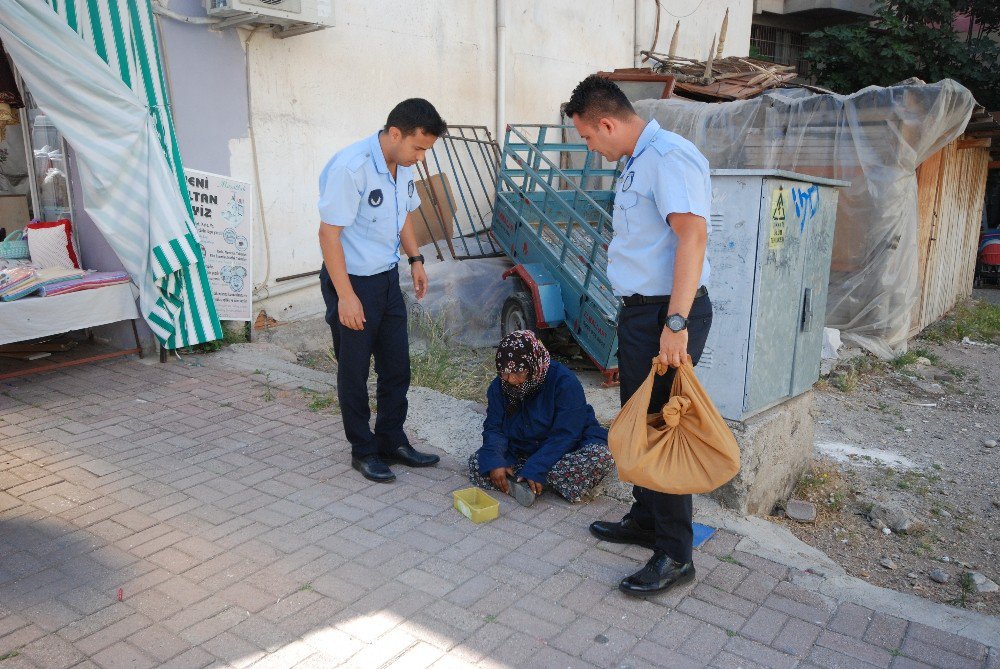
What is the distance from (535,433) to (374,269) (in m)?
1.14

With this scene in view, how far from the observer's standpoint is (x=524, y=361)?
141 inches

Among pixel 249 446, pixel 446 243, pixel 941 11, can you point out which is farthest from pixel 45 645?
pixel 941 11

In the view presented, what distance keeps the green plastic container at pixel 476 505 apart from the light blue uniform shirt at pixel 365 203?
1.16m

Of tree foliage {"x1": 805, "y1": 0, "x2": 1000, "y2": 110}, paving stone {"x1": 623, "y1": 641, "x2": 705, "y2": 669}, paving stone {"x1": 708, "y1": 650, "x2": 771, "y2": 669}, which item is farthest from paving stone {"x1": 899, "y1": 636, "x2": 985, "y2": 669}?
tree foliage {"x1": 805, "y1": 0, "x2": 1000, "y2": 110}

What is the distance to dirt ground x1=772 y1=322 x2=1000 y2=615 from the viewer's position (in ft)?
12.5

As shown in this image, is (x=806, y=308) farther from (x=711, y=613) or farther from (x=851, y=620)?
(x=711, y=613)

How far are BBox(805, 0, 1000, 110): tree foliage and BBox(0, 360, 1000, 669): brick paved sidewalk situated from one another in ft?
43.6

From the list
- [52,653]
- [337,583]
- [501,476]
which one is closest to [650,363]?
[501,476]

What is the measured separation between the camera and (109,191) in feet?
17.6

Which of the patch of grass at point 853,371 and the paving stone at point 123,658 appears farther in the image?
the patch of grass at point 853,371

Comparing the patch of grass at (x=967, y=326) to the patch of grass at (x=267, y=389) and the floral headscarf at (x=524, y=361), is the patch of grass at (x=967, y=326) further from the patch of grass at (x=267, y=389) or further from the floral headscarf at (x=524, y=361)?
the patch of grass at (x=267, y=389)

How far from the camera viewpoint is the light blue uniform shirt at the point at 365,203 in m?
3.45

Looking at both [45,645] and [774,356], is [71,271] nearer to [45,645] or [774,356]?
[45,645]

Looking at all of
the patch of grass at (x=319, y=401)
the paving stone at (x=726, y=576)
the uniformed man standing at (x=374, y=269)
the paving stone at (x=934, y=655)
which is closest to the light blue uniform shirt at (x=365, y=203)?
the uniformed man standing at (x=374, y=269)
